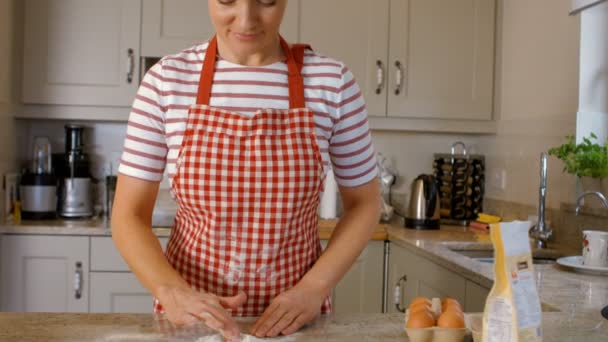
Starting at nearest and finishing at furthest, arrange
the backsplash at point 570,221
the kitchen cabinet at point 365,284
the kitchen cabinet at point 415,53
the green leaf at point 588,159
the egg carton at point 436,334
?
the egg carton at point 436,334, the green leaf at point 588,159, the backsplash at point 570,221, the kitchen cabinet at point 365,284, the kitchen cabinet at point 415,53

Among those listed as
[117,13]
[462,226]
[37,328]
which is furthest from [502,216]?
[37,328]

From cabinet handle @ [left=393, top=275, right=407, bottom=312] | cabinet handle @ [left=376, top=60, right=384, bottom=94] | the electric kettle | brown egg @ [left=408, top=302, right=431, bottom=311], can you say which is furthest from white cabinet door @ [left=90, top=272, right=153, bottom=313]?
brown egg @ [left=408, top=302, right=431, bottom=311]

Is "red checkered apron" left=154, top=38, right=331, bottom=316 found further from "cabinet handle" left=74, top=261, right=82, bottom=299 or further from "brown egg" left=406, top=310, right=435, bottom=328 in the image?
"cabinet handle" left=74, top=261, right=82, bottom=299

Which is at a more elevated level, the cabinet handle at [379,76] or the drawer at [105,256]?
the cabinet handle at [379,76]

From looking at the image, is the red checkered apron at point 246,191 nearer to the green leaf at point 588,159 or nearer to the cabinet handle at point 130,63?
the green leaf at point 588,159

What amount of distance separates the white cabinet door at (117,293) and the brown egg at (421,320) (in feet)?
5.92

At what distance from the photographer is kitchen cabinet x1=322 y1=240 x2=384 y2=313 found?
262 centimetres

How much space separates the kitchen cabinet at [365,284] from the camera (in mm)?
2623

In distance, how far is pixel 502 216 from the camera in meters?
2.84

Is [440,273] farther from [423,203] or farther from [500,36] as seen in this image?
[500,36]

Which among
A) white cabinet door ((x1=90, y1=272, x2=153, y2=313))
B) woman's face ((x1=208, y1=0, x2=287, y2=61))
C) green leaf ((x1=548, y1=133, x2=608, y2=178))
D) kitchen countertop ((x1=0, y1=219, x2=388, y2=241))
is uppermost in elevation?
woman's face ((x1=208, y1=0, x2=287, y2=61))

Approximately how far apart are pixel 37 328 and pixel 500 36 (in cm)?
242

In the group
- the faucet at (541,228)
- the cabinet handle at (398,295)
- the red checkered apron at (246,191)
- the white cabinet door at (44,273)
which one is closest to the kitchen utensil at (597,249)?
the faucet at (541,228)

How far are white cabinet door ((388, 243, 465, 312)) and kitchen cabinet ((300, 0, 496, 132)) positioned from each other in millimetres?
656
